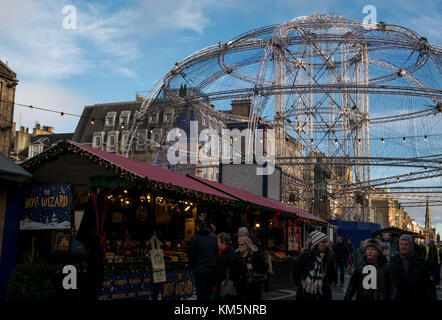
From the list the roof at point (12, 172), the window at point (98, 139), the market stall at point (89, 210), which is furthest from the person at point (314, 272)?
the window at point (98, 139)

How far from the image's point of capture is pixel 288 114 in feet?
125

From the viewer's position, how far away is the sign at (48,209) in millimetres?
12523

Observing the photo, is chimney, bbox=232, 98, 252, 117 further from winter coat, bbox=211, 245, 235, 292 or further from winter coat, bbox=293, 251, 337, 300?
winter coat, bbox=293, 251, 337, 300

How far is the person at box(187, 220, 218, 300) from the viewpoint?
1024cm

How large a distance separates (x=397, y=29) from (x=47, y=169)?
1069 inches

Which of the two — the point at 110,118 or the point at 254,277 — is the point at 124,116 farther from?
the point at 254,277

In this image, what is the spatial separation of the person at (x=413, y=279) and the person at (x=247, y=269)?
190cm

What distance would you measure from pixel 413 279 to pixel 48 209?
8.62 meters

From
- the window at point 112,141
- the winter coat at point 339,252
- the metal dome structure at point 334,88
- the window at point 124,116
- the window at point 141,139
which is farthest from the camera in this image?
the window at point 124,116

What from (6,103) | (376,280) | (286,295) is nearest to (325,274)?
(376,280)

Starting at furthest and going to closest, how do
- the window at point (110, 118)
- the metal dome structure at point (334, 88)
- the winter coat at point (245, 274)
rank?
the window at point (110, 118)
the metal dome structure at point (334, 88)
the winter coat at point (245, 274)

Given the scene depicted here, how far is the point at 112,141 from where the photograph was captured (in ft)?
202

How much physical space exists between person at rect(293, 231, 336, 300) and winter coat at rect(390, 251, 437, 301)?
0.92m

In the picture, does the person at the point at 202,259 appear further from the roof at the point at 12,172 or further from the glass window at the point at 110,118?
the glass window at the point at 110,118
